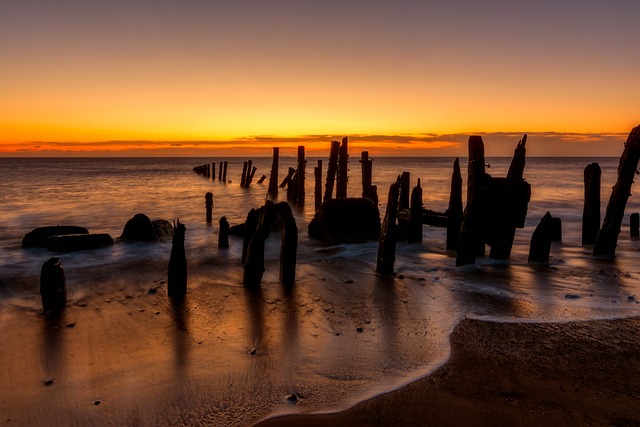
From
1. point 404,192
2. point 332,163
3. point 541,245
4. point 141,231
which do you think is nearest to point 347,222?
point 404,192

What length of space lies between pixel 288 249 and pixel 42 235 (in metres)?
8.76

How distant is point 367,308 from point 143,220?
9412mm

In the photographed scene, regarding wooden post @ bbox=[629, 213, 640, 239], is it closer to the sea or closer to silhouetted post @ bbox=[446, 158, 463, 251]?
the sea

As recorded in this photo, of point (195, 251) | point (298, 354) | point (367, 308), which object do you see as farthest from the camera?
point (195, 251)

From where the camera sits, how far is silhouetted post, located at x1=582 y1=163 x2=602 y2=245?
42.2ft

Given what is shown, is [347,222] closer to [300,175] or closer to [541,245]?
[541,245]

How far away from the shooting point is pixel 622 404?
4230mm

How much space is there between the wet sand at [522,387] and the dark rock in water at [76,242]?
10.3m

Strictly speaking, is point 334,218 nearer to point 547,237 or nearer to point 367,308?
point 547,237

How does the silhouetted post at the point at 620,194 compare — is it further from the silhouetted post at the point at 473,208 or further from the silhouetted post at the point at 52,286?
the silhouetted post at the point at 52,286

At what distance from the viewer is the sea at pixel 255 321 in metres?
4.57

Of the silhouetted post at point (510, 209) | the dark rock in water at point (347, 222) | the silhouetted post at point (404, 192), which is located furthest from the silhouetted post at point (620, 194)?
the dark rock in water at point (347, 222)

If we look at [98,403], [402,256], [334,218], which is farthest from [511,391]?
[334,218]

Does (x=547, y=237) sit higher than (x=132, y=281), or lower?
higher
